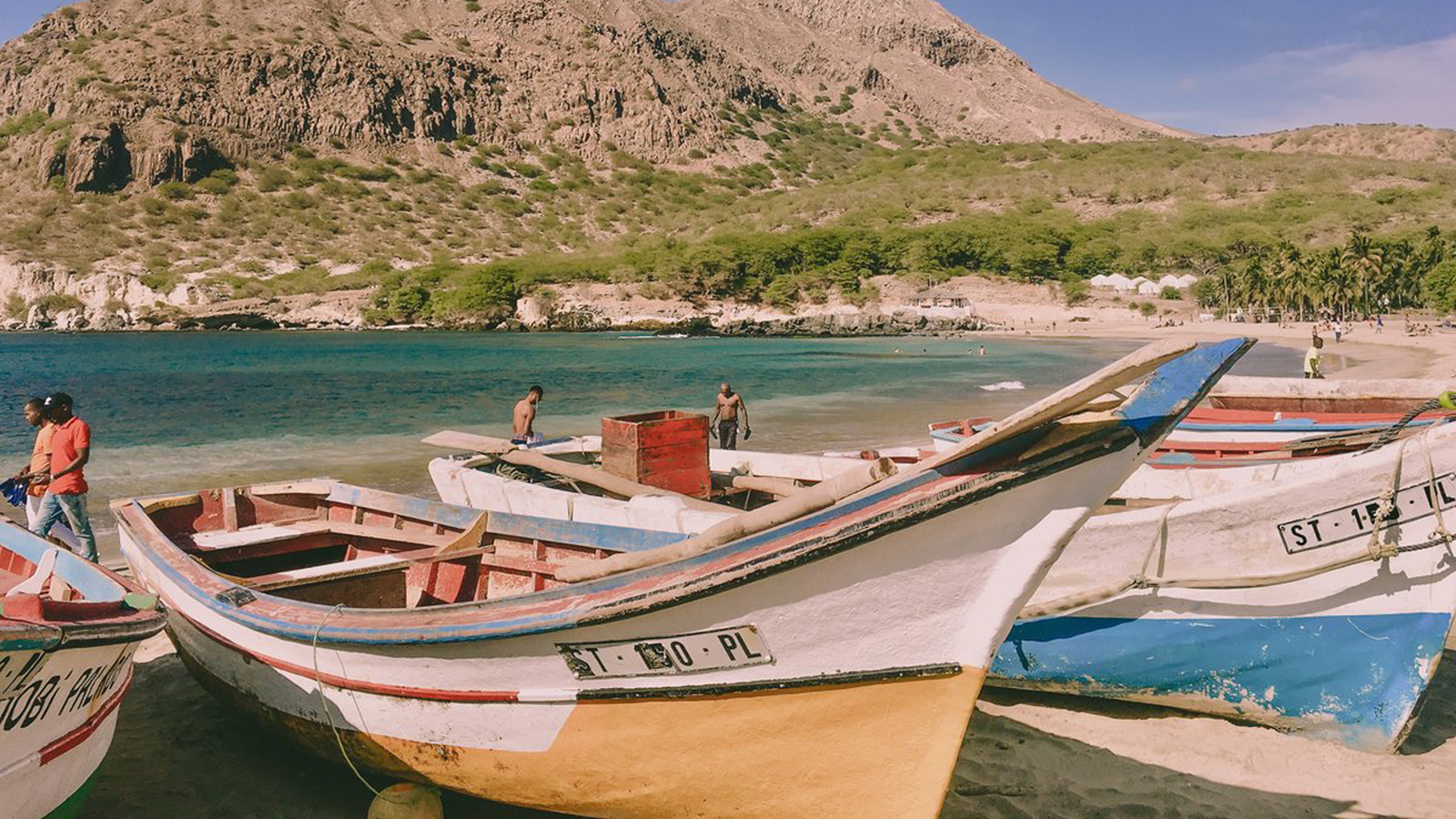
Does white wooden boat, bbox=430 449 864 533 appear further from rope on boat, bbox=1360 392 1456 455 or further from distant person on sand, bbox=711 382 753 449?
rope on boat, bbox=1360 392 1456 455

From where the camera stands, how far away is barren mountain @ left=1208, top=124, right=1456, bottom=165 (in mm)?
153125

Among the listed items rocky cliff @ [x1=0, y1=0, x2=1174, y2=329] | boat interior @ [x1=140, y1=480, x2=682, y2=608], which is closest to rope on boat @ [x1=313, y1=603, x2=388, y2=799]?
boat interior @ [x1=140, y1=480, x2=682, y2=608]

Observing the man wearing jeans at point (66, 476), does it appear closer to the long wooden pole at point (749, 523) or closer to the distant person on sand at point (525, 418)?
the distant person on sand at point (525, 418)

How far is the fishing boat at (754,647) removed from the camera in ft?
11.1

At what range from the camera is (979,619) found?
11.7ft

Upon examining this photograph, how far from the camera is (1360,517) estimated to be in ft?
17.6

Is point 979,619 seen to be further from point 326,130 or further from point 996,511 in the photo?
point 326,130

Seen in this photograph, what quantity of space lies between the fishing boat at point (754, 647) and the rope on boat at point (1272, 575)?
2148mm

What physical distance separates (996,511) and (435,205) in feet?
411

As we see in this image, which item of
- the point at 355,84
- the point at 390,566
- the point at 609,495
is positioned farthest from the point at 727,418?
the point at 355,84

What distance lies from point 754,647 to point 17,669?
316 cm

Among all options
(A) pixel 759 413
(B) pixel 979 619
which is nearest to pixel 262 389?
(A) pixel 759 413

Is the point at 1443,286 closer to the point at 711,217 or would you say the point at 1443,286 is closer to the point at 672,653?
the point at 672,653

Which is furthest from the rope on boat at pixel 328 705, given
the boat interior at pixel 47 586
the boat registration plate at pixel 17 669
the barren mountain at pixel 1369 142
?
the barren mountain at pixel 1369 142
